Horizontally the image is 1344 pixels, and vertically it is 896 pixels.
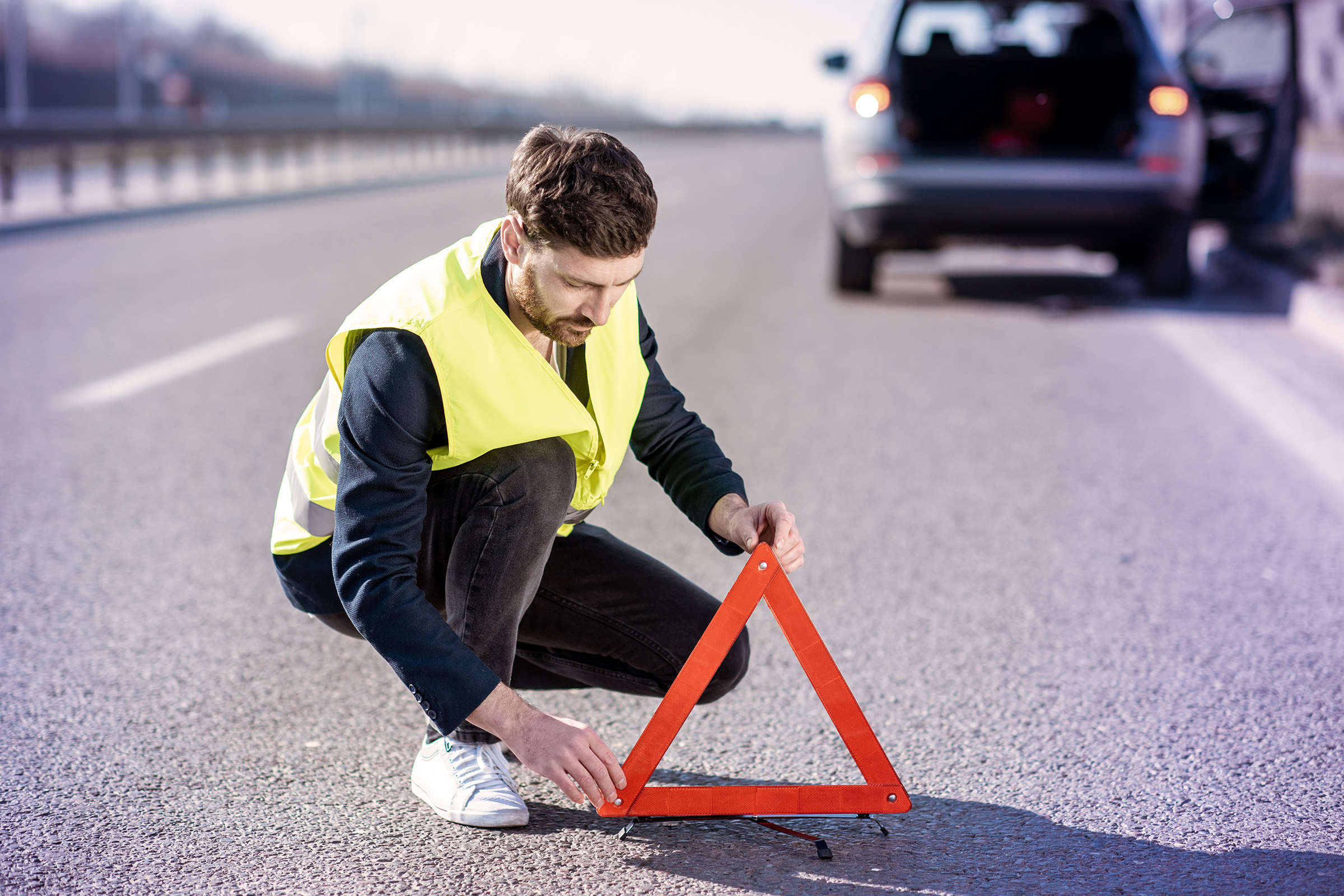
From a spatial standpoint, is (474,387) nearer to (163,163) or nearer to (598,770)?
(598,770)

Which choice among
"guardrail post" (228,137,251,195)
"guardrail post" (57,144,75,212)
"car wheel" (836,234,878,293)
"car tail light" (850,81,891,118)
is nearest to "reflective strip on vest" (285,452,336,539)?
"car tail light" (850,81,891,118)

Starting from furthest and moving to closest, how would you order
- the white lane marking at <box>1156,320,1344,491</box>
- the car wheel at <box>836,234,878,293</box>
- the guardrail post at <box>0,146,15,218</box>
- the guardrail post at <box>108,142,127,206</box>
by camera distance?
the guardrail post at <box>108,142,127,206</box>
the guardrail post at <box>0,146,15,218</box>
the car wheel at <box>836,234,878,293</box>
the white lane marking at <box>1156,320,1344,491</box>

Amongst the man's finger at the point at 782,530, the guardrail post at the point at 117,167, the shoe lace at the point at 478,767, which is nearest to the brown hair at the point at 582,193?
the man's finger at the point at 782,530

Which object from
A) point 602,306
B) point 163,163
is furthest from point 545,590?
point 163,163

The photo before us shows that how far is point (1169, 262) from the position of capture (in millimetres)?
8648

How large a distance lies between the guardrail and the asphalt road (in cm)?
819

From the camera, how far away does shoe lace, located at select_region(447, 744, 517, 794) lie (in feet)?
7.61

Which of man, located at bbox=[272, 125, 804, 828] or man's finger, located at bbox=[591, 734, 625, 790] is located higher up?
man, located at bbox=[272, 125, 804, 828]

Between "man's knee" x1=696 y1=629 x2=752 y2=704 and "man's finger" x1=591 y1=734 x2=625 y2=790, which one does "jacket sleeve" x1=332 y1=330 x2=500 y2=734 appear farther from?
"man's knee" x1=696 y1=629 x2=752 y2=704

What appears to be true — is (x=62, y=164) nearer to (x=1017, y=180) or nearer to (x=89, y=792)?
(x=1017, y=180)

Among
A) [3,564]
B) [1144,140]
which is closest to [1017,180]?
[1144,140]

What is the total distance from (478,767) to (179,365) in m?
4.84

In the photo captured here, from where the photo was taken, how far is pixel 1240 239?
10.8 meters

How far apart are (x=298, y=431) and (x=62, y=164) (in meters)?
14.3
